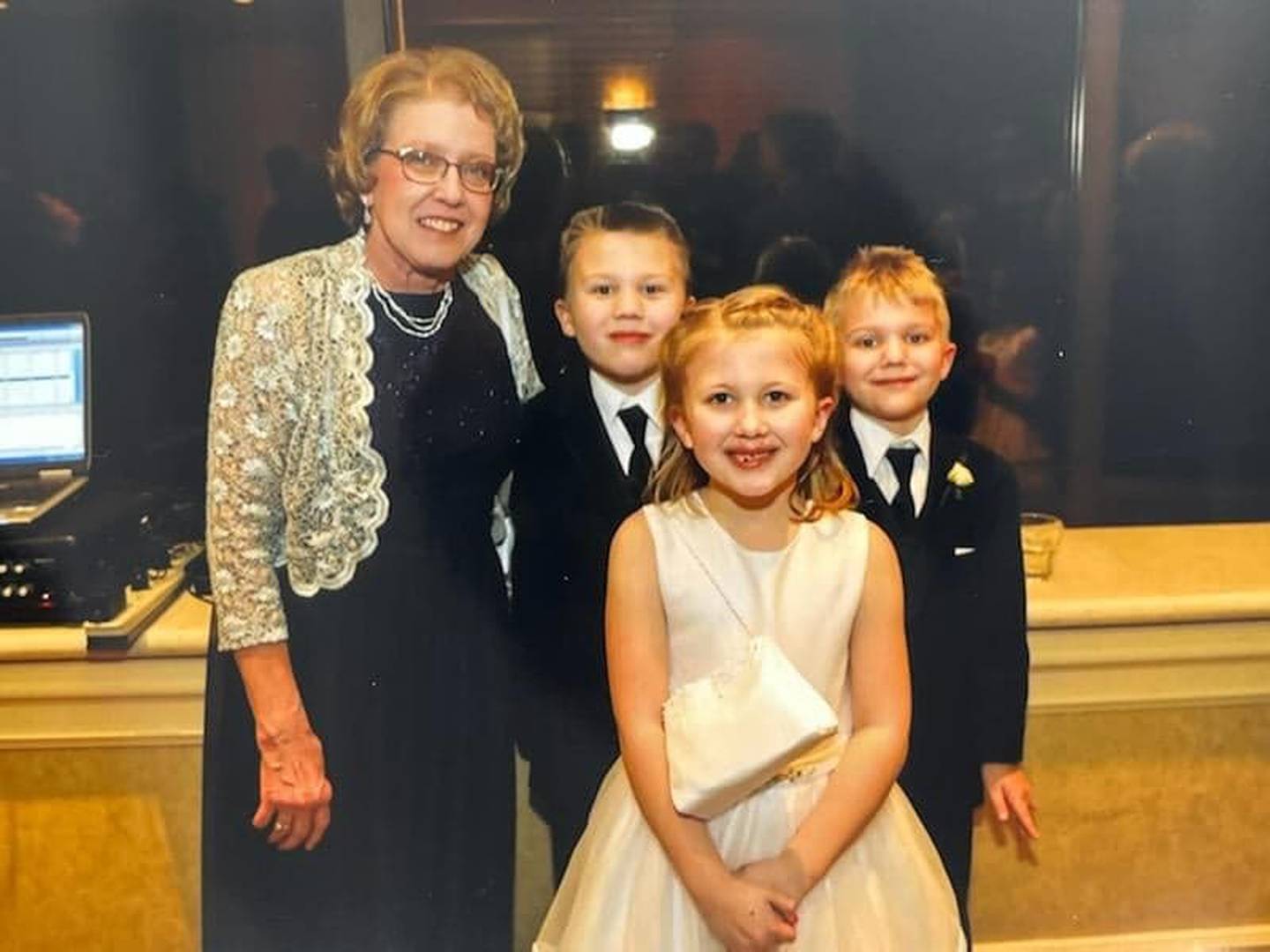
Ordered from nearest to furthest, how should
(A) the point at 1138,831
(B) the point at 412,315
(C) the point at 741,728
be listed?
(C) the point at 741,728
(B) the point at 412,315
(A) the point at 1138,831

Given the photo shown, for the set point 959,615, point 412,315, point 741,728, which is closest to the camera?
point 741,728

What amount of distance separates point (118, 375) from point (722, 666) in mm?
648

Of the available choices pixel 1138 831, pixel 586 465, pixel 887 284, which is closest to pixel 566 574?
pixel 586 465

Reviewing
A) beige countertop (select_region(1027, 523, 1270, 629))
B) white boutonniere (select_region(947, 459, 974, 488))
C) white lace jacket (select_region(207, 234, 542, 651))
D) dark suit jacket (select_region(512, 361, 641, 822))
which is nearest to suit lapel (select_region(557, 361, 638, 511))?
dark suit jacket (select_region(512, 361, 641, 822))

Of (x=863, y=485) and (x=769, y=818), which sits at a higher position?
(x=863, y=485)

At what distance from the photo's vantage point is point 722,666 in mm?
1218

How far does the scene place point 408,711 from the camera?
1.34 m

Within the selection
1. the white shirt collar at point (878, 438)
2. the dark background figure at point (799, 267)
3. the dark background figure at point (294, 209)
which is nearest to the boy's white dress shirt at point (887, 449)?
the white shirt collar at point (878, 438)

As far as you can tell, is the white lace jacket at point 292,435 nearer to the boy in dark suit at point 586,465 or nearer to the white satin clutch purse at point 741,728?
the boy in dark suit at point 586,465

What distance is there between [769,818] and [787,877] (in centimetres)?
5

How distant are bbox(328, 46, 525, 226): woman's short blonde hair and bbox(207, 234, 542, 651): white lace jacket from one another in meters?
0.06

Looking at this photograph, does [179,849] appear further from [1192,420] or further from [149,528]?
[1192,420]

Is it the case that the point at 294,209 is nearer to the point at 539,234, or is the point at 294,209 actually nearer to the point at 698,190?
the point at 539,234

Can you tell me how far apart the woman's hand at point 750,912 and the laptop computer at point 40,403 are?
74 centimetres
